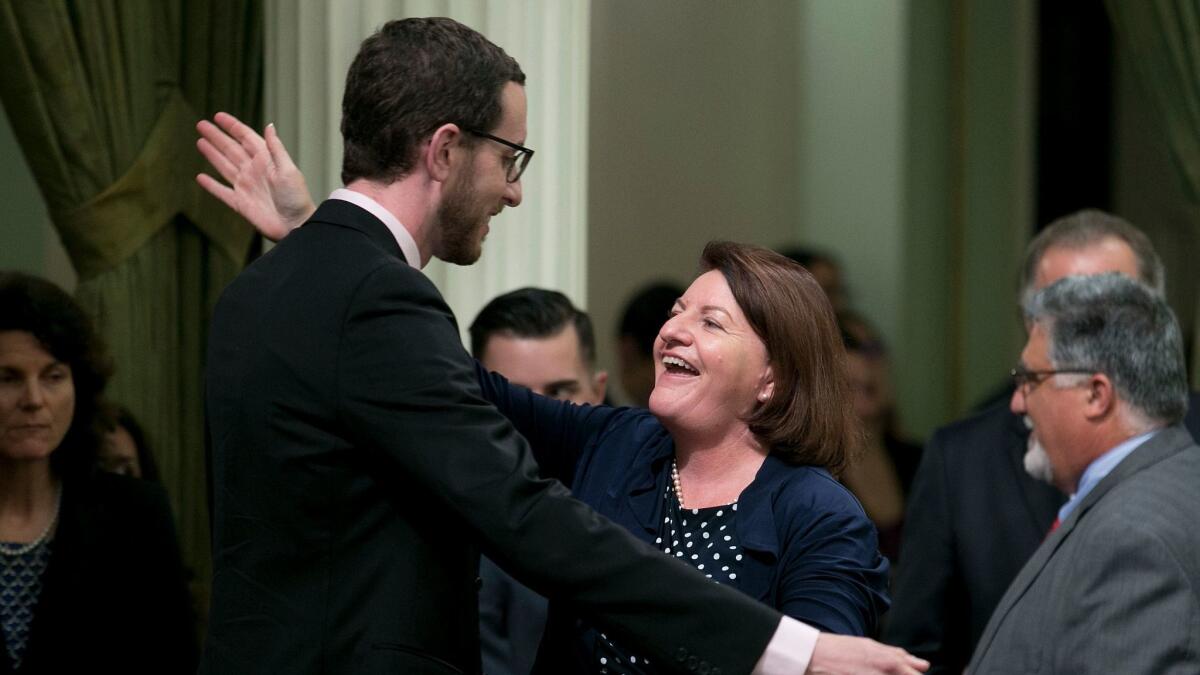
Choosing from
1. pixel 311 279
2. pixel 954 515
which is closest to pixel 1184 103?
pixel 954 515

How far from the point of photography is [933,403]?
6.79m

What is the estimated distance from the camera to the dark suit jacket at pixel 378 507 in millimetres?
2314

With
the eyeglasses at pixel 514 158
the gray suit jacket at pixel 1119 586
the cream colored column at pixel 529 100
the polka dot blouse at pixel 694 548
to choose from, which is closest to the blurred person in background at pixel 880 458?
the cream colored column at pixel 529 100

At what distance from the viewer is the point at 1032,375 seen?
11.2 ft

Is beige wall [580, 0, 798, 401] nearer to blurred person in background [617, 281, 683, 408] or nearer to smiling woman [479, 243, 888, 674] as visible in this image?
blurred person in background [617, 281, 683, 408]

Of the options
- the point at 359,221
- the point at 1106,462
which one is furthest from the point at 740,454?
the point at 1106,462

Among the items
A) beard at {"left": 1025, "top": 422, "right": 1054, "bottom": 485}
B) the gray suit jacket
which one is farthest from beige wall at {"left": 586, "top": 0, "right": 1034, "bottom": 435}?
the gray suit jacket

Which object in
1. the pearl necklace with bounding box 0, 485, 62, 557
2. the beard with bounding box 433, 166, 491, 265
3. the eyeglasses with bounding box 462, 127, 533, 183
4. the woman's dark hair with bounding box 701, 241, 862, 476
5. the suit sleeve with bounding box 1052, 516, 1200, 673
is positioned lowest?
the pearl necklace with bounding box 0, 485, 62, 557

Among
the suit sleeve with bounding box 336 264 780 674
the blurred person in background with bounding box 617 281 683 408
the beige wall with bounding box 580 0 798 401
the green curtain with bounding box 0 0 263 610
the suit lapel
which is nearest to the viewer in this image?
the suit sleeve with bounding box 336 264 780 674

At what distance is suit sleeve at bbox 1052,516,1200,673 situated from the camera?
2.72 metres

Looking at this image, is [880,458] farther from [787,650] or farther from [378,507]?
[378,507]

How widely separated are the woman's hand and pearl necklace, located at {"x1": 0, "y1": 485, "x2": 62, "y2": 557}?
109cm

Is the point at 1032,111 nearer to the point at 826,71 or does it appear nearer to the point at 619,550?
the point at 826,71

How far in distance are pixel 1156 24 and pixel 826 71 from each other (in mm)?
1502
